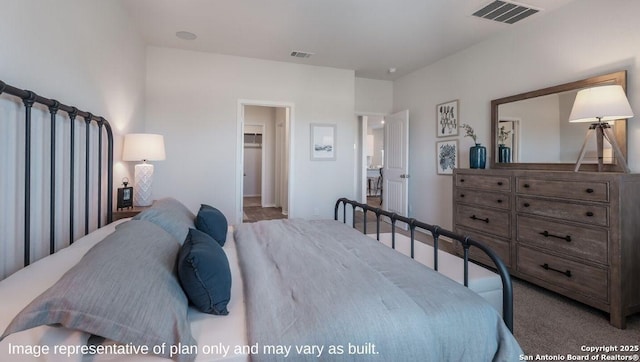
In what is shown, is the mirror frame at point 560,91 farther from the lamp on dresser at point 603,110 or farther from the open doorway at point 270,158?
the open doorway at point 270,158

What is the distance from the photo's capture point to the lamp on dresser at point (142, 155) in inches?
110

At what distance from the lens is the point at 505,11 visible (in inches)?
120

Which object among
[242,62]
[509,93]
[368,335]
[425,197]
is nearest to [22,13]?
[368,335]

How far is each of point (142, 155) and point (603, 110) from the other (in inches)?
151

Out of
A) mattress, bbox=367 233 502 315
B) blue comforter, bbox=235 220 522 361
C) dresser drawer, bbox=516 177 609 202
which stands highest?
dresser drawer, bbox=516 177 609 202

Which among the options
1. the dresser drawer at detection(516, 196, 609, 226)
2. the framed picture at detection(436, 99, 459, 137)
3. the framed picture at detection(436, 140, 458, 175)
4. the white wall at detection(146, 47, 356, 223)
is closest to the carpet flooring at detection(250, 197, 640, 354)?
the dresser drawer at detection(516, 196, 609, 226)

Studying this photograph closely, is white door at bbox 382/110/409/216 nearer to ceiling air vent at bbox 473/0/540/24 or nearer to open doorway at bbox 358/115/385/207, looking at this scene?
open doorway at bbox 358/115/385/207

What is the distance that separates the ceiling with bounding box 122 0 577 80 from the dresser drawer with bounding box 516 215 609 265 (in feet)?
6.82

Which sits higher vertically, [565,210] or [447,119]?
[447,119]

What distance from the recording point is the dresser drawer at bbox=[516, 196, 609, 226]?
2297 mm

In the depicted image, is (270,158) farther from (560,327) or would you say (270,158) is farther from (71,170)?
(560,327)

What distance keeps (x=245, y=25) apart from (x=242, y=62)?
106 centimetres

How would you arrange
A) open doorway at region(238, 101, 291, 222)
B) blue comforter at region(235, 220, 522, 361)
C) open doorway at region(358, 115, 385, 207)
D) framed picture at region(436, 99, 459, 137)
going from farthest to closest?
open doorway at region(238, 101, 291, 222)
open doorway at region(358, 115, 385, 207)
framed picture at region(436, 99, 459, 137)
blue comforter at region(235, 220, 522, 361)

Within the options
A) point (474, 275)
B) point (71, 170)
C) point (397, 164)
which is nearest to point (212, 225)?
point (71, 170)
